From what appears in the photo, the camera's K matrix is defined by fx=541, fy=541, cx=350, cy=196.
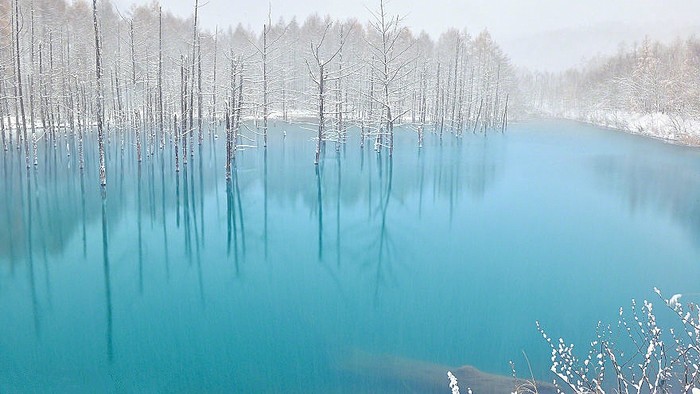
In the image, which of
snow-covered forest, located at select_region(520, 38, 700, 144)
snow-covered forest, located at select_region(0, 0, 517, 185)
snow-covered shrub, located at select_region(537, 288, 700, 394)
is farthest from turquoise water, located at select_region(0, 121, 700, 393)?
snow-covered forest, located at select_region(520, 38, 700, 144)

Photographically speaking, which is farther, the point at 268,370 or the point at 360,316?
the point at 360,316

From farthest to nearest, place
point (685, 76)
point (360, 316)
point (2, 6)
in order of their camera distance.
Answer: point (685, 76) < point (2, 6) < point (360, 316)

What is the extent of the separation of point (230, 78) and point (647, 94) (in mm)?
32526

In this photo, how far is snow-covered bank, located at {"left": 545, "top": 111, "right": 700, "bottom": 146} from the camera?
32156 mm

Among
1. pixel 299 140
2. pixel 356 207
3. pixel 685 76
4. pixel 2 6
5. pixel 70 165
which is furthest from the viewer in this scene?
pixel 685 76

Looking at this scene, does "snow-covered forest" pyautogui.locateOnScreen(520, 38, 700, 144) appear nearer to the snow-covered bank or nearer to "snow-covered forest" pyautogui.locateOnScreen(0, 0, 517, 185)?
the snow-covered bank

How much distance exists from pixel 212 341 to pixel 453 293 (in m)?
3.95

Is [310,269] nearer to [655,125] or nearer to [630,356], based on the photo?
[630,356]

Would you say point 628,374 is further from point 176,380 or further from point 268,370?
point 176,380

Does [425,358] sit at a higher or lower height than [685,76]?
lower

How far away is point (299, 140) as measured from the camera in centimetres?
3047

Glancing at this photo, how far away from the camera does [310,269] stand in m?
9.99

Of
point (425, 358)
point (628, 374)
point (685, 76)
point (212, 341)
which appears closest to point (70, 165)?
point (212, 341)

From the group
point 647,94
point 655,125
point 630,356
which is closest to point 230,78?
point 630,356
